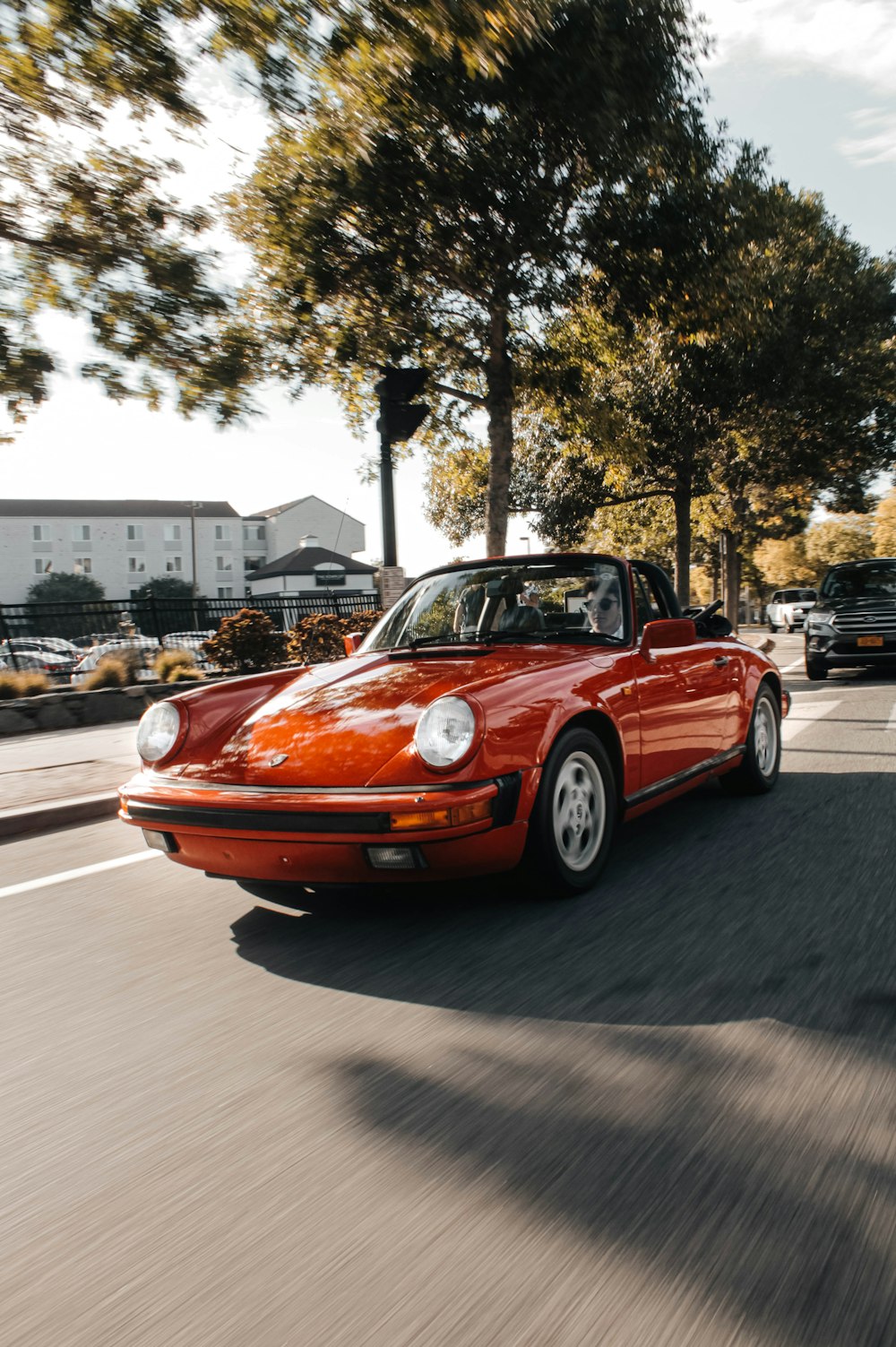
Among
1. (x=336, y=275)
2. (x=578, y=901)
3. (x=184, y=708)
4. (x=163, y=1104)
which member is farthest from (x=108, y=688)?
(x=163, y=1104)

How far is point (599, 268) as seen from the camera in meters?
16.0

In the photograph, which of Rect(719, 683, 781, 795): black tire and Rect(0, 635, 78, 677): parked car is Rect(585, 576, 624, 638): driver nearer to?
Rect(719, 683, 781, 795): black tire

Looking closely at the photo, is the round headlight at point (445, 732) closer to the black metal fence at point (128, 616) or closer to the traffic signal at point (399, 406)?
the traffic signal at point (399, 406)

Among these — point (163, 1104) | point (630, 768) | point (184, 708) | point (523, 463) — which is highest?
point (523, 463)

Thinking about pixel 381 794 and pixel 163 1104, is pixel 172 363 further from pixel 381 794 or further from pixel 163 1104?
pixel 163 1104

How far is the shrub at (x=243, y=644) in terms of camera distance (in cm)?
1628

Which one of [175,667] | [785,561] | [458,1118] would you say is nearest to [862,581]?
[175,667]

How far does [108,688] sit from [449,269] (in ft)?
24.6

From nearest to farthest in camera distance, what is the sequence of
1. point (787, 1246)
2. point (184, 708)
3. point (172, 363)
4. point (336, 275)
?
point (787, 1246) < point (184, 708) < point (172, 363) < point (336, 275)

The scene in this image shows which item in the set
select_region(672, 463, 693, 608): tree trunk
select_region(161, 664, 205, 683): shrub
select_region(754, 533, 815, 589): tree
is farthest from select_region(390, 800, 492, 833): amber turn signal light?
select_region(754, 533, 815, 589): tree

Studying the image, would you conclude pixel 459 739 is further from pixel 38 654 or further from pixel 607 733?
pixel 38 654

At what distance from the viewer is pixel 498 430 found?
16172mm

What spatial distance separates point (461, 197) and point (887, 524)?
6654 cm

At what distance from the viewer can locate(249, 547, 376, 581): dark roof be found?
84812mm
